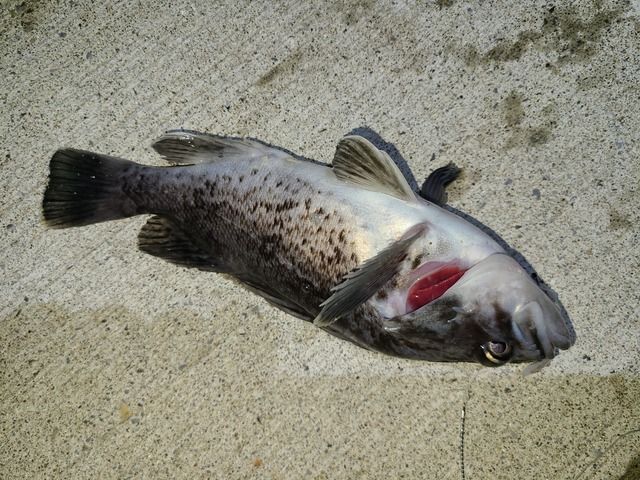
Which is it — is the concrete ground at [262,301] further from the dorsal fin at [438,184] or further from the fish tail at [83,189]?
the fish tail at [83,189]

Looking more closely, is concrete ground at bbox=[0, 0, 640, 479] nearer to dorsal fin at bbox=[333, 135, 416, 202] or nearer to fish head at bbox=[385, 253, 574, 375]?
dorsal fin at bbox=[333, 135, 416, 202]

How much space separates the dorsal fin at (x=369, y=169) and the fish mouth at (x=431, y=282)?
36 cm

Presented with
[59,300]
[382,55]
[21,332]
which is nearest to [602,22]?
[382,55]

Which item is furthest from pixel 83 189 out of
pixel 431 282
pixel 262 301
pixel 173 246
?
pixel 431 282

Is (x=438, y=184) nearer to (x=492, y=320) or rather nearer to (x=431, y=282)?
(x=431, y=282)

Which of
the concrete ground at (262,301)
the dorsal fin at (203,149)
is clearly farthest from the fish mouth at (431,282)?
A: the dorsal fin at (203,149)

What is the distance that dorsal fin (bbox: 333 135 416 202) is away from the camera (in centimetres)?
229

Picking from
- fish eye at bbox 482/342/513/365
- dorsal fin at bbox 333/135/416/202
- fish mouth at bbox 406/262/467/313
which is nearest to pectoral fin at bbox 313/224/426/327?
fish mouth at bbox 406/262/467/313

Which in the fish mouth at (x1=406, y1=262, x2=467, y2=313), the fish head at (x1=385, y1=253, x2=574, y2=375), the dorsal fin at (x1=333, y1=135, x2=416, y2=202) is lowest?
the fish head at (x1=385, y1=253, x2=574, y2=375)

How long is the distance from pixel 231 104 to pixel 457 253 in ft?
5.80

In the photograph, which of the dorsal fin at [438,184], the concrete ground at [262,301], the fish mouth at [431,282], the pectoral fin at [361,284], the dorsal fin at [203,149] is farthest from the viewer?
the concrete ground at [262,301]

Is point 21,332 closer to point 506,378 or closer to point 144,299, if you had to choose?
point 144,299

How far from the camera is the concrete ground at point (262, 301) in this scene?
2.93m

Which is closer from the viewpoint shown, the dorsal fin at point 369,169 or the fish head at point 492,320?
the fish head at point 492,320
